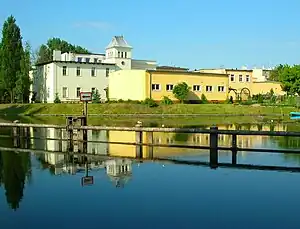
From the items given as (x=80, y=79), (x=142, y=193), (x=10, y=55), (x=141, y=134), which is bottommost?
(x=142, y=193)

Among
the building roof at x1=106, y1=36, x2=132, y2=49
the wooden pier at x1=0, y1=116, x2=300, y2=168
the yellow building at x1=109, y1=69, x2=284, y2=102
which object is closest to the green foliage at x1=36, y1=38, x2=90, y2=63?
the building roof at x1=106, y1=36, x2=132, y2=49

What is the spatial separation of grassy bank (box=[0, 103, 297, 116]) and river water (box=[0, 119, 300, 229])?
37196 mm

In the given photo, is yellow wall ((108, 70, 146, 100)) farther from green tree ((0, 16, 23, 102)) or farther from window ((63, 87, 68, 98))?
green tree ((0, 16, 23, 102))

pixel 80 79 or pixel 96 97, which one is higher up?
pixel 80 79

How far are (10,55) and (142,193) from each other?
179 feet

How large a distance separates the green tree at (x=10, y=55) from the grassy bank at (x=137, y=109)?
3.89m

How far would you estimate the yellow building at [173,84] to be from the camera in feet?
200

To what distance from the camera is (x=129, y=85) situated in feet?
202

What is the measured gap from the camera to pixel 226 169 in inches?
535

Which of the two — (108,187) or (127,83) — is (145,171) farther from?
(127,83)

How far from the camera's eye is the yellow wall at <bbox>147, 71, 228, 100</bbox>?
61.4 meters

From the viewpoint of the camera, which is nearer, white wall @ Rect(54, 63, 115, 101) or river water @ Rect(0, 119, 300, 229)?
river water @ Rect(0, 119, 300, 229)

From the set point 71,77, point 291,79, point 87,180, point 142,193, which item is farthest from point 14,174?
point 291,79

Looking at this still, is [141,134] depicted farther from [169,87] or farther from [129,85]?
[169,87]
